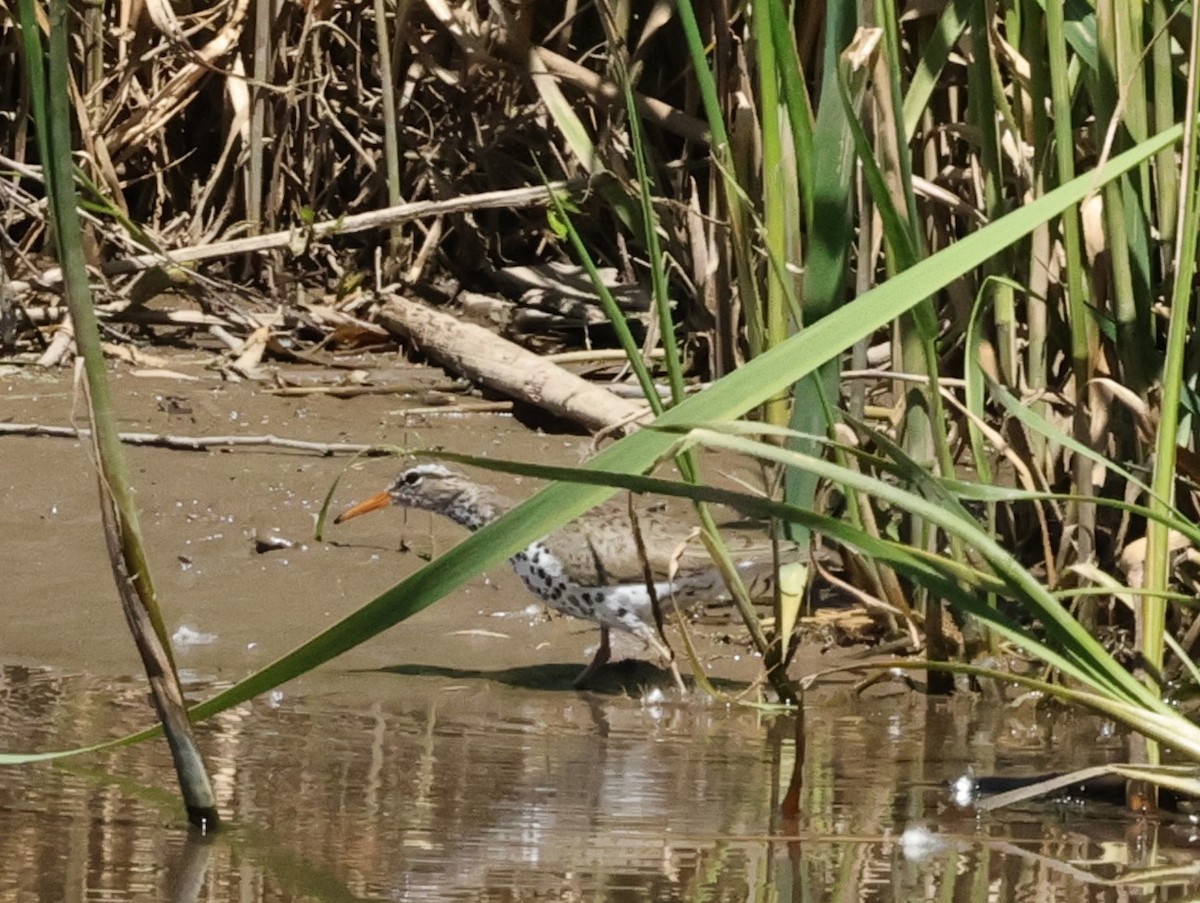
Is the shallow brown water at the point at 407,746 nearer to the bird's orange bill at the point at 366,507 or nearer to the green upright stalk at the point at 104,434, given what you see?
the bird's orange bill at the point at 366,507

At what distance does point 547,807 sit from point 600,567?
6.84 ft

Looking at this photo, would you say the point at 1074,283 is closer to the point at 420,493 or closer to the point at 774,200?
the point at 774,200

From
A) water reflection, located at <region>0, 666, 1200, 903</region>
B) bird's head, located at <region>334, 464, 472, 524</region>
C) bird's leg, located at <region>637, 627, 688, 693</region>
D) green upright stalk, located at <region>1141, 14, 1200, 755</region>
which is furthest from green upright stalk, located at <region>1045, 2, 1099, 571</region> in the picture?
bird's head, located at <region>334, 464, 472, 524</region>

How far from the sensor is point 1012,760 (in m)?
4.52

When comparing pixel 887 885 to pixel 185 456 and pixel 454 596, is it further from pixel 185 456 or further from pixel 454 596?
pixel 185 456

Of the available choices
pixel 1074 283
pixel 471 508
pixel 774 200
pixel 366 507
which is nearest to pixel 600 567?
pixel 471 508

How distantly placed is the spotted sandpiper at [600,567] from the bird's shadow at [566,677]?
A: 49 mm

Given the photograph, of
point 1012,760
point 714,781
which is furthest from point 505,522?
point 1012,760

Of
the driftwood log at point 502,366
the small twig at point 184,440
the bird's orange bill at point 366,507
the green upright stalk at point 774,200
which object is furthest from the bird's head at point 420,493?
the green upright stalk at point 774,200

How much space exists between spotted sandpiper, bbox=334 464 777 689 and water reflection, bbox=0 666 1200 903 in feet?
1.78

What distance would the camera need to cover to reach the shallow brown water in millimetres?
3277

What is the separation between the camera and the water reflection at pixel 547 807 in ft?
10.5

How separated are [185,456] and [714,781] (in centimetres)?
312

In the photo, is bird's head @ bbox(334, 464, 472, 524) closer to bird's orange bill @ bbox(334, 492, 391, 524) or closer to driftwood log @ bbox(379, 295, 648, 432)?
bird's orange bill @ bbox(334, 492, 391, 524)
